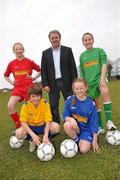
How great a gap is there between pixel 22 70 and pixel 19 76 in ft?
0.53

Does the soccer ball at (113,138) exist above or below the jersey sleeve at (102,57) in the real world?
below

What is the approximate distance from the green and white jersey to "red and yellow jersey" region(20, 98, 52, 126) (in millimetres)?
1302

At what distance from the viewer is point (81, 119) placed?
6.71 meters

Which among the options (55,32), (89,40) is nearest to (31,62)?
(55,32)

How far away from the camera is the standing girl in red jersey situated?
806cm

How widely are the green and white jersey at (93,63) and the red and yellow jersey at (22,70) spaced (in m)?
1.43

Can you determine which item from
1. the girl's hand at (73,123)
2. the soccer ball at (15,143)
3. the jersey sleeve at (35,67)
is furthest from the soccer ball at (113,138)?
the jersey sleeve at (35,67)

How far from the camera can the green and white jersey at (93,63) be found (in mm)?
7496

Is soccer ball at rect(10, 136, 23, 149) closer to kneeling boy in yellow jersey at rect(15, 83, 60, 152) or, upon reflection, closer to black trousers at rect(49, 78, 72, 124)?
kneeling boy in yellow jersey at rect(15, 83, 60, 152)

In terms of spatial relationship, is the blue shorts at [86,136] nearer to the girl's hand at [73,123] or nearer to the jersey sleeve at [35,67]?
the girl's hand at [73,123]

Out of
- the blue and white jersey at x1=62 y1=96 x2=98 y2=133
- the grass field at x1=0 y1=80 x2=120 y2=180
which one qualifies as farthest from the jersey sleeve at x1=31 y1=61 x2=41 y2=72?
the grass field at x1=0 y1=80 x2=120 y2=180

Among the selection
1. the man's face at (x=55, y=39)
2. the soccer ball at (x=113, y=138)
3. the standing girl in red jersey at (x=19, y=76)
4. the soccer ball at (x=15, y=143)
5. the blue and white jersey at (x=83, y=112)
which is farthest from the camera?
the standing girl in red jersey at (x=19, y=76)

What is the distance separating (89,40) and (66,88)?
1.25 m

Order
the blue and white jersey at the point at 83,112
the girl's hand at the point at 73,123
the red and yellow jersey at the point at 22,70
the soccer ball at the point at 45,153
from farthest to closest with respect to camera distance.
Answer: the red and yellow jersey at the point at 22,70
the blue and white jersey at the point at 83,112
the girl's hand at the point at 73,123
the soccer ball at the point at 45,153
